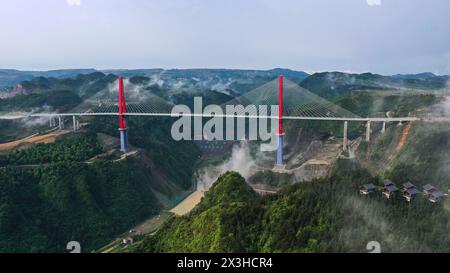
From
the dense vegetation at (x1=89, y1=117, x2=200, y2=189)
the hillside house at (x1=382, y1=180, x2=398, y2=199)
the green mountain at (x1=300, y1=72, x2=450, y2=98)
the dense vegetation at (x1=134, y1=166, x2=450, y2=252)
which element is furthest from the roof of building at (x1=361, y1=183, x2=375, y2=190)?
the green mountain at (x1=300, y1=72, x2=450, y2=98)

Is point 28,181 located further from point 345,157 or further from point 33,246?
point 345,157

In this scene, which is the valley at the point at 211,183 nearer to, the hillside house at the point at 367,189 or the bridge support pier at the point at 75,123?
the hillside house at the point at 367,189

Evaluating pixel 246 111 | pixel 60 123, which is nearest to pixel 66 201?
pixel 60 123

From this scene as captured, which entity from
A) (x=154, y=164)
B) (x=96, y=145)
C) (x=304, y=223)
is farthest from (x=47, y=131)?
Result: (x=304, y=223)

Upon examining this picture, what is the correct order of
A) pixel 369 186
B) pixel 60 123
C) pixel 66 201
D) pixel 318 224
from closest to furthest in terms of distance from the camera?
pixel 318 224 < pixel 369 186 < pixel 66 201 < pixel 60 123

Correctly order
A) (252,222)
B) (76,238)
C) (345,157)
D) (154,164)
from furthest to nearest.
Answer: (154,164) → (345,157) → (76,238) → (252,222)

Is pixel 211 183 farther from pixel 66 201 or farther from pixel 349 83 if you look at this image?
pixel 349 83

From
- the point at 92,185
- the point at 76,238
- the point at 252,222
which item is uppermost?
the point at 252,222

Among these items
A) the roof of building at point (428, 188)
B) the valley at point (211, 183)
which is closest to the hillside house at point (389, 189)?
the valley at point (211, 183)
